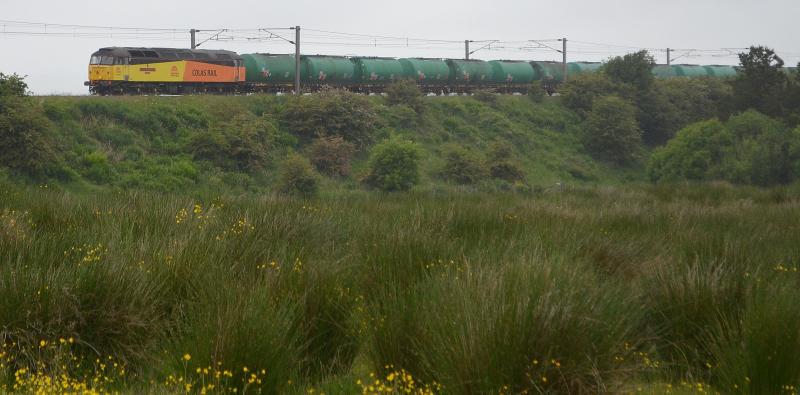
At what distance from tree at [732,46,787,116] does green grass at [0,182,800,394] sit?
50746 millimetres

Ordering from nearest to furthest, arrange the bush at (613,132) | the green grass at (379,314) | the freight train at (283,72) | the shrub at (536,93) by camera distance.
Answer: the green grass at (379,314) → the freight train at (283,72) → the bush at (613,132) → the shrub at (536,93)

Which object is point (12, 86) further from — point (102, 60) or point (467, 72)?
point (467, 72)

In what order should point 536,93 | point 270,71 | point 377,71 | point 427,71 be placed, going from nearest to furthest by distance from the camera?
1. point 270,71
2. point 377,71
3. point 427,71
4. point 536,93

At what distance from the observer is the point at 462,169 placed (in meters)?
47.1

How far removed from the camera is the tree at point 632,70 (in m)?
65.2


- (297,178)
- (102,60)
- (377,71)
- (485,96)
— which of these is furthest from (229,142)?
(485,96)

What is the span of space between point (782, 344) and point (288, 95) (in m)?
43.6

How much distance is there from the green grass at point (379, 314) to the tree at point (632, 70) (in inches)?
2244

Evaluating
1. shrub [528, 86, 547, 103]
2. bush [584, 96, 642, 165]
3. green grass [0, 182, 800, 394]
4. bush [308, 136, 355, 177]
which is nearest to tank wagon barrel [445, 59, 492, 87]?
shrub [528, 86, 547, 103]

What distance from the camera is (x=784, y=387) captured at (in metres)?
6.11

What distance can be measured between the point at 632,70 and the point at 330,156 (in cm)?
2951

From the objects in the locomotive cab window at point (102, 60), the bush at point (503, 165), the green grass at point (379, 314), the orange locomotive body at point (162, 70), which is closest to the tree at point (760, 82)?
the bush at point (503, 165)

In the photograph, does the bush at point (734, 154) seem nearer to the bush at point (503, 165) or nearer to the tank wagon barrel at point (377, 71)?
the bush at point (503, 165)

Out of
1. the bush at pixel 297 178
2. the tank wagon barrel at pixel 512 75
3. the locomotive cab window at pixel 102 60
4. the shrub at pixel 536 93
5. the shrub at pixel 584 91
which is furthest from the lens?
the shrub at pixel 536 93
